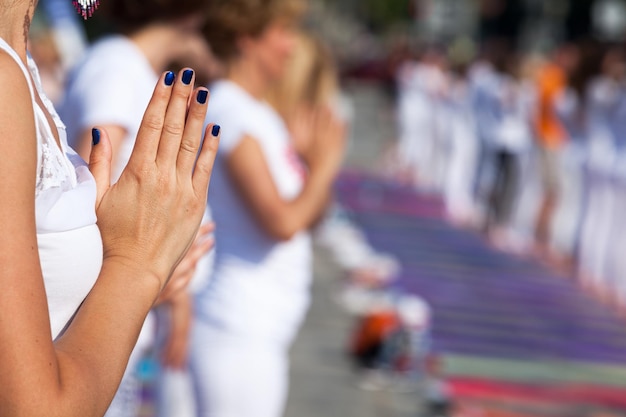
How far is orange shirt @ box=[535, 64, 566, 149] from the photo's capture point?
12.9 m

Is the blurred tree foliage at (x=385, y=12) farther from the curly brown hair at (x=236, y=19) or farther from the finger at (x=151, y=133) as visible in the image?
the finger at (x=151, y=133)

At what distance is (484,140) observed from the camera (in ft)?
51.9

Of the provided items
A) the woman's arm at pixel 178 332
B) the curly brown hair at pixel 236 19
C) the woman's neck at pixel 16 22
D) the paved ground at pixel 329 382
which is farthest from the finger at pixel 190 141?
the paved ground at pixel 329 382

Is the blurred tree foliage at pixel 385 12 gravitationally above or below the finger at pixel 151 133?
above

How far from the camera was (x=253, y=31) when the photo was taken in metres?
3.76

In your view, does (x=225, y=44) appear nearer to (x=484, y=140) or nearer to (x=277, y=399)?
(x=277, y=399)

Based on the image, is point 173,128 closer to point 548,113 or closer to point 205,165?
point 205,165

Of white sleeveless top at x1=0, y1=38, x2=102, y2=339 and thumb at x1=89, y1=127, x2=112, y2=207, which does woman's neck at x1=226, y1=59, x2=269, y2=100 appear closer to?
thumb at x1=89, y1=127, x2=112, y2=207

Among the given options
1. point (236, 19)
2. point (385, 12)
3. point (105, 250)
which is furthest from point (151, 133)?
point (385, 12)

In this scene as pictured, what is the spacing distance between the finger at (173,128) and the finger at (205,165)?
57mm

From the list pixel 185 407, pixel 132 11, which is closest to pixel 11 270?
pixel 132 11

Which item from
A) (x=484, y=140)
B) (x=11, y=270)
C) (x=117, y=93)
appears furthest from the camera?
(x=484, y=140)

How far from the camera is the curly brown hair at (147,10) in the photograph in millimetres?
3205

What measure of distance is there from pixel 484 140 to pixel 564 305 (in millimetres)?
6127
